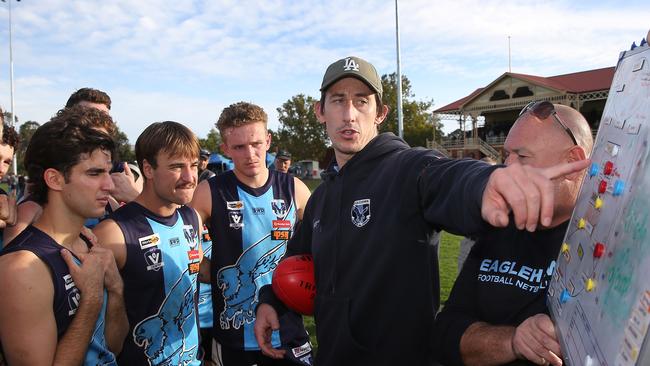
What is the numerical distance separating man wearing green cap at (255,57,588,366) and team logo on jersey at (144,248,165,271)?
1106 mm

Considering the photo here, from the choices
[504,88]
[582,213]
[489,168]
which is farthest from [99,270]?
[504,88]

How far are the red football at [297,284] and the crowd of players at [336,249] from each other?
16cm

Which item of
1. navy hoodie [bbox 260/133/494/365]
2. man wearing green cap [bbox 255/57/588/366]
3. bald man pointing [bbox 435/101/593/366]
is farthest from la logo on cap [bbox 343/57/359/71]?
bald man pointing [bbox 435/101/593/366]

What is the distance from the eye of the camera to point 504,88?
36875 millimetres

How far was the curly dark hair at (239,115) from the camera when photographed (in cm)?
407

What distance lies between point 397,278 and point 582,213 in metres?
0.90

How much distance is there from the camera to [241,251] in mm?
3822

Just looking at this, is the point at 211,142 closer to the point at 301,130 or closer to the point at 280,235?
the point at 301,130

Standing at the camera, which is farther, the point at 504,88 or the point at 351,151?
the point at 504,88

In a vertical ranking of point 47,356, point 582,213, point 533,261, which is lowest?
point 47,356

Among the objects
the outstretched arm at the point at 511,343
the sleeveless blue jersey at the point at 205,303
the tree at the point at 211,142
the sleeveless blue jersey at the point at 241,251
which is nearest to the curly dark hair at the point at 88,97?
the sleeveless blue jersey at the point at 241,251

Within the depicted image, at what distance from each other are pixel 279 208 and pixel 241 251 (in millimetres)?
501

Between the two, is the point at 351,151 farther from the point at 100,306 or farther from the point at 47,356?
the point at 47,356

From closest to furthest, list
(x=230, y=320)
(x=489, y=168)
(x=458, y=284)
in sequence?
(x=489, y=168) < (x=458, y=284) < (x=230, y=320)
